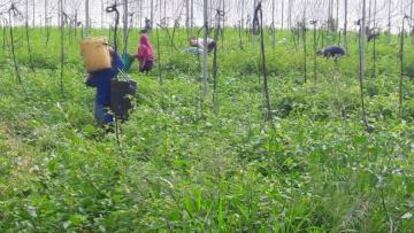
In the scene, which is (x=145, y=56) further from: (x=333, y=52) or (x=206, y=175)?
(x=206, y=175)

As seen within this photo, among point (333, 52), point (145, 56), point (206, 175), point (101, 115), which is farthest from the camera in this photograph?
point (333, 52)

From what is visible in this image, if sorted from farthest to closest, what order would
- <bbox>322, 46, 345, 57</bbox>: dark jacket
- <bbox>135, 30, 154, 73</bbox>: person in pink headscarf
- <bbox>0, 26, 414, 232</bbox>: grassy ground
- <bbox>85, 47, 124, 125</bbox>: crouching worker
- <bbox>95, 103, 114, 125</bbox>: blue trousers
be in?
<bbox>322, 46, 345, 57</bbox>: dark jacket
<bbox>135, 30, 154, 73</bbox>: person in pink headscarf
<bbox>85, 47, 124, 125</bbox>: crouching worker
<bbox>95, 103, 114, 125</bbox>: blue trousers
<bbox>0, 26, 414, 232</bbox>: grassy ground

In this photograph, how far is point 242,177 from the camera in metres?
3.52

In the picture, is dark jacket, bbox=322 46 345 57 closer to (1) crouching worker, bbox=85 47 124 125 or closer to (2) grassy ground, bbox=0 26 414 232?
(2) grassy ground, bbox=0 26 414 232

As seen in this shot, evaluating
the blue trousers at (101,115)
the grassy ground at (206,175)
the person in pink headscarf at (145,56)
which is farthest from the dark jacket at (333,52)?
the blue trousers at (101,115)

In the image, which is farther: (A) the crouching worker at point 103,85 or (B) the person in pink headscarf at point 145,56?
(B) the person in pink headscarf at point 145,56

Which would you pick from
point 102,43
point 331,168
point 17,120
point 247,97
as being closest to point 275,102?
point 247,97

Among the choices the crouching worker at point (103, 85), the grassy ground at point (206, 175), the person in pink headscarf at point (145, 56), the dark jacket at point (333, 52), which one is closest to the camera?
the grassy ground at point (206, 175)

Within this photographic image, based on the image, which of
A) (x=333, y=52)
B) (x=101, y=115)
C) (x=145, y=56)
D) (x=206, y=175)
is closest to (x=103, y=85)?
(x=101, y=115)

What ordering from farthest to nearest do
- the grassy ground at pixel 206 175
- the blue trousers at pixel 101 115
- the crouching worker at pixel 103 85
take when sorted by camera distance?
the crouching worker at pixel 103 85 < the blue trousers at pixel 101 115 < the grassy ground at pixel 206 175

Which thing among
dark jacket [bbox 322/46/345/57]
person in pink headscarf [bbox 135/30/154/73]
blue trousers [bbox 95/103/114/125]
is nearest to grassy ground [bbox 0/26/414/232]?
blue trousers [bbox 95/103/114/125]

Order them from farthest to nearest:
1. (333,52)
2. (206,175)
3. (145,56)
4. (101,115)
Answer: (333,52) → (145,56) → (101,115) → (206,175)

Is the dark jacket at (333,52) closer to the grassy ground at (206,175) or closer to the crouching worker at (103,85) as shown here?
the grassy ground at (206,175)

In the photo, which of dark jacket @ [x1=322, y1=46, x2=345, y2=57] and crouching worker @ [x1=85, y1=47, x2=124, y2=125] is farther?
dark jacket @ [x1=322, y1=46, x2=345, y2=57]
